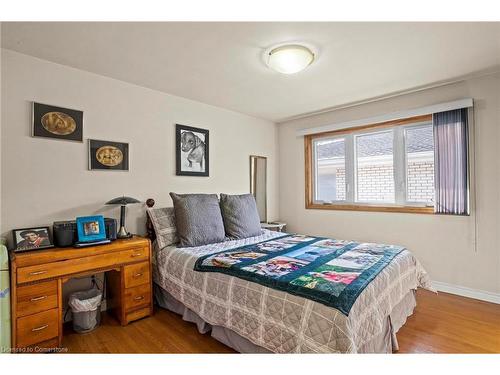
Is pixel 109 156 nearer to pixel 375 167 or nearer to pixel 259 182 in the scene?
pixel 259 182

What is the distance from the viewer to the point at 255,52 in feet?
7.04

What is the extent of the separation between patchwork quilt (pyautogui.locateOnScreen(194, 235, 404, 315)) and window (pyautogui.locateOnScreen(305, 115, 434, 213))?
3.87 ft

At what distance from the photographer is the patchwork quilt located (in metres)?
1.54

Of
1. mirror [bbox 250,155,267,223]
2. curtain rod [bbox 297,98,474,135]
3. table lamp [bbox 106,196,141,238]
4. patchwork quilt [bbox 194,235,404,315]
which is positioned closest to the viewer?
patchwork quilt [bbox 194,235,404,315]

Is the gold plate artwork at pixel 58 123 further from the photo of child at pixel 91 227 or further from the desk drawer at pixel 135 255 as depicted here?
the desk drawer at pixel 135 255

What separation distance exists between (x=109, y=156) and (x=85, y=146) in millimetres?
220

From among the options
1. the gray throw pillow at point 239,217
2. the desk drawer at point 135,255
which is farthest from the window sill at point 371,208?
the desk drawer at point 135,255

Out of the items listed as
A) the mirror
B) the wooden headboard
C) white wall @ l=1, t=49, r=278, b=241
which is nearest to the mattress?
the wooden headboard

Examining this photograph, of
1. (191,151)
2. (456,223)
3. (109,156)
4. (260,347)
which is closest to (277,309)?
(260,347)

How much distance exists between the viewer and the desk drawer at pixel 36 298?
177cm

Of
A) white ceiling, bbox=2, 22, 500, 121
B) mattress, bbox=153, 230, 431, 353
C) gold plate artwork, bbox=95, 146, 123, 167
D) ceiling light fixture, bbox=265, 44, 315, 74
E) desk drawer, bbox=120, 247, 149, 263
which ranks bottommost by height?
mattress, bbox=153, 230, 431, 353

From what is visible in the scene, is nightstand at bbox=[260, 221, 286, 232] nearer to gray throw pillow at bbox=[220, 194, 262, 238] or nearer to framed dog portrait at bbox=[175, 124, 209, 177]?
gray throw pillow at bbox=[220, 194, 262, 238]
